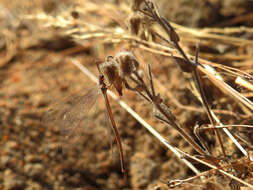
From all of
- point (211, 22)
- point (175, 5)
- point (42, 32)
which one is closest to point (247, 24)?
point (211, 22)

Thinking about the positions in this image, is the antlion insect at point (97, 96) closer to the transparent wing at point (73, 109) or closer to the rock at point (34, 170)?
the transparent wing at point (73, 109)

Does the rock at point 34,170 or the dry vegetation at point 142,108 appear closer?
the dry vegetation at point 142,108

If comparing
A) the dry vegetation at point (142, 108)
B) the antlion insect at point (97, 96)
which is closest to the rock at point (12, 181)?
the dry vegetation at point (142, 108)

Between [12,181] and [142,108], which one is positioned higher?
[142,108]

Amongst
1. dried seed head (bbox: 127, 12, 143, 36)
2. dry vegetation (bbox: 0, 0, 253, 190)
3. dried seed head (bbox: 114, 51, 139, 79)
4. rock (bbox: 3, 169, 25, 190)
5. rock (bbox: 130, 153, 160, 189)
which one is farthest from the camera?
rock (bbox: 130, 153, 160, 189)

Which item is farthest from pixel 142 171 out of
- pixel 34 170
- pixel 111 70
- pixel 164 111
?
pixel 111 70

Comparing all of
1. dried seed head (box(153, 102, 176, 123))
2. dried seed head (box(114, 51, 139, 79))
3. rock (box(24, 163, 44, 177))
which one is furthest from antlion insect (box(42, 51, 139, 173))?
rock (box(24, 163, 44, 177))

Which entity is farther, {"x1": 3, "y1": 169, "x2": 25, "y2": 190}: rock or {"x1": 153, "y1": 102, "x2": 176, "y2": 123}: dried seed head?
{"x1": 3, "y1": 169, "x2": 25, "y2": 190}: rock

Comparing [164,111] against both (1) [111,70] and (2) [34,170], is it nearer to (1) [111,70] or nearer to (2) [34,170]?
(1) [111,70]

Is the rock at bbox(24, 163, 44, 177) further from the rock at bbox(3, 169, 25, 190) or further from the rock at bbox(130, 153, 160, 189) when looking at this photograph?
the rock at bbox(130, 153, 160, 189)
